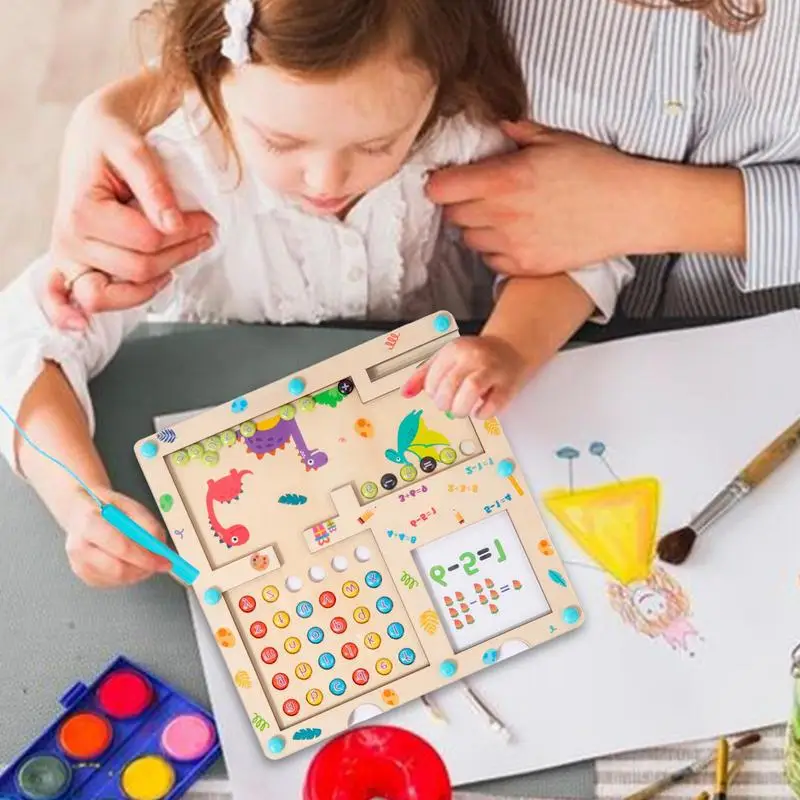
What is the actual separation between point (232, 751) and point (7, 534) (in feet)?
0.66

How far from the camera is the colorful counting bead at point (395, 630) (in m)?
0.73

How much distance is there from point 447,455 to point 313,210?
0.20 metres

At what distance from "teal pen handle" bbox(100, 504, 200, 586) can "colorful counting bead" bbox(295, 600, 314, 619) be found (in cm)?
Answer: 6

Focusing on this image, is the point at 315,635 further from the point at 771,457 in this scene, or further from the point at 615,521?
the point at 771,457

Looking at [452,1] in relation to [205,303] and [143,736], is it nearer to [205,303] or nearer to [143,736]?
[205,303]

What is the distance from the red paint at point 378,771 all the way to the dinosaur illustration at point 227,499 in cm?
17

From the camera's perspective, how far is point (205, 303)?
91cm

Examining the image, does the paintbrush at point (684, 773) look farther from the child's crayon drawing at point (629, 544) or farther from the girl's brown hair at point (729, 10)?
the girl's brown hair at point (729, 10)

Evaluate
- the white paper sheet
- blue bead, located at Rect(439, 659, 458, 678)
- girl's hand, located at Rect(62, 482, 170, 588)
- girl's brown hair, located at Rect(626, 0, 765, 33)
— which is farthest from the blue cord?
girl's brown hair, located at Rect(626, 0, 765, 33)

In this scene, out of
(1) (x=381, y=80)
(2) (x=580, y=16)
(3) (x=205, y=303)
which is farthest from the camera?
(3) (x=205, y=303)

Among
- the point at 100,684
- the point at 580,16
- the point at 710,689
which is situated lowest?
the point at 710,689

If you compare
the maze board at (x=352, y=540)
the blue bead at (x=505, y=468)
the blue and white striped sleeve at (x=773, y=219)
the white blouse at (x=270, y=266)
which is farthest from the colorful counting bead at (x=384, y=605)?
the blue and white striped sleeve at (x=773, y=219)

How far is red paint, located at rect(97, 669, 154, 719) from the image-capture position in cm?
71

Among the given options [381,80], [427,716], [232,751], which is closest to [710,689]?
[427,716]
